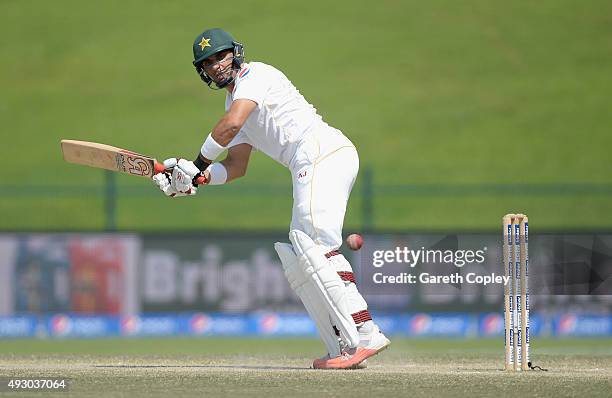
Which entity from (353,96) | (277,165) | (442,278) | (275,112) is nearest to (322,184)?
(275,112)

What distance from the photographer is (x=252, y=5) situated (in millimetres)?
29094

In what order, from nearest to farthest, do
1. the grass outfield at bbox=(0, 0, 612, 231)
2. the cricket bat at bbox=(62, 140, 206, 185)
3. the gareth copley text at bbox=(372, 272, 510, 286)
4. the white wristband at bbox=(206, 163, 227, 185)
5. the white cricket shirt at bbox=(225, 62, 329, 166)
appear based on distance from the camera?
1. the white cricket shirt at bbox=(225, 62, 329, 166)
2. the cricket bat at bbox=(62, 140, 206, 185)
3. the white wristband at bbox=(206, 163, 227, 185)
4. the gareth copley text at bbox=(372, 272, 510, 286)
5. the grass outfield at bbox=(0, 0, 612, 231)

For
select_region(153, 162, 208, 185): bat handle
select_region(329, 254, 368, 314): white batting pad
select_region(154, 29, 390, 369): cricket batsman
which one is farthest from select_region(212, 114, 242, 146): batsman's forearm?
select_region(329, 254, 368, 314): white batting pad

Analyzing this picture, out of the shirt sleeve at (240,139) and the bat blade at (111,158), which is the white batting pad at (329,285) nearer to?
the shirt sleeve at (240,139)

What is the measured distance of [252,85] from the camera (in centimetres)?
716

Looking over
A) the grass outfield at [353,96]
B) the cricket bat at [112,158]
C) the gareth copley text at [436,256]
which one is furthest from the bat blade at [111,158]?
the grass outfield at [353,96]

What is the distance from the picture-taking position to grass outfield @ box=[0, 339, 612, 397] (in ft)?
19.9

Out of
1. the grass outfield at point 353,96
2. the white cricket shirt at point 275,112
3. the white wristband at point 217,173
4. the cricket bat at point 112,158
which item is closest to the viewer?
the white cricket shirt at point 275,112

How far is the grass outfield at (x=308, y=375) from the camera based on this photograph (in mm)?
6062

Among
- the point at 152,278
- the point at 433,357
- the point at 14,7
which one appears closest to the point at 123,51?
the point at 14,7

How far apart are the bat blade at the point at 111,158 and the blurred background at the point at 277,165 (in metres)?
3.10

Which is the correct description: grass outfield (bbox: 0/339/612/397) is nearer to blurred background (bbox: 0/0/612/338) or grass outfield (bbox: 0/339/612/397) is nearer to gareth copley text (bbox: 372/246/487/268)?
gareth copley text (bbox: 372/246/487/268)

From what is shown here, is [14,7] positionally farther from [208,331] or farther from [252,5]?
[208,331]

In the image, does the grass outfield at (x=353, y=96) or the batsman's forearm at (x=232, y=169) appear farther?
the grass outfield at (x=353, y=96)
